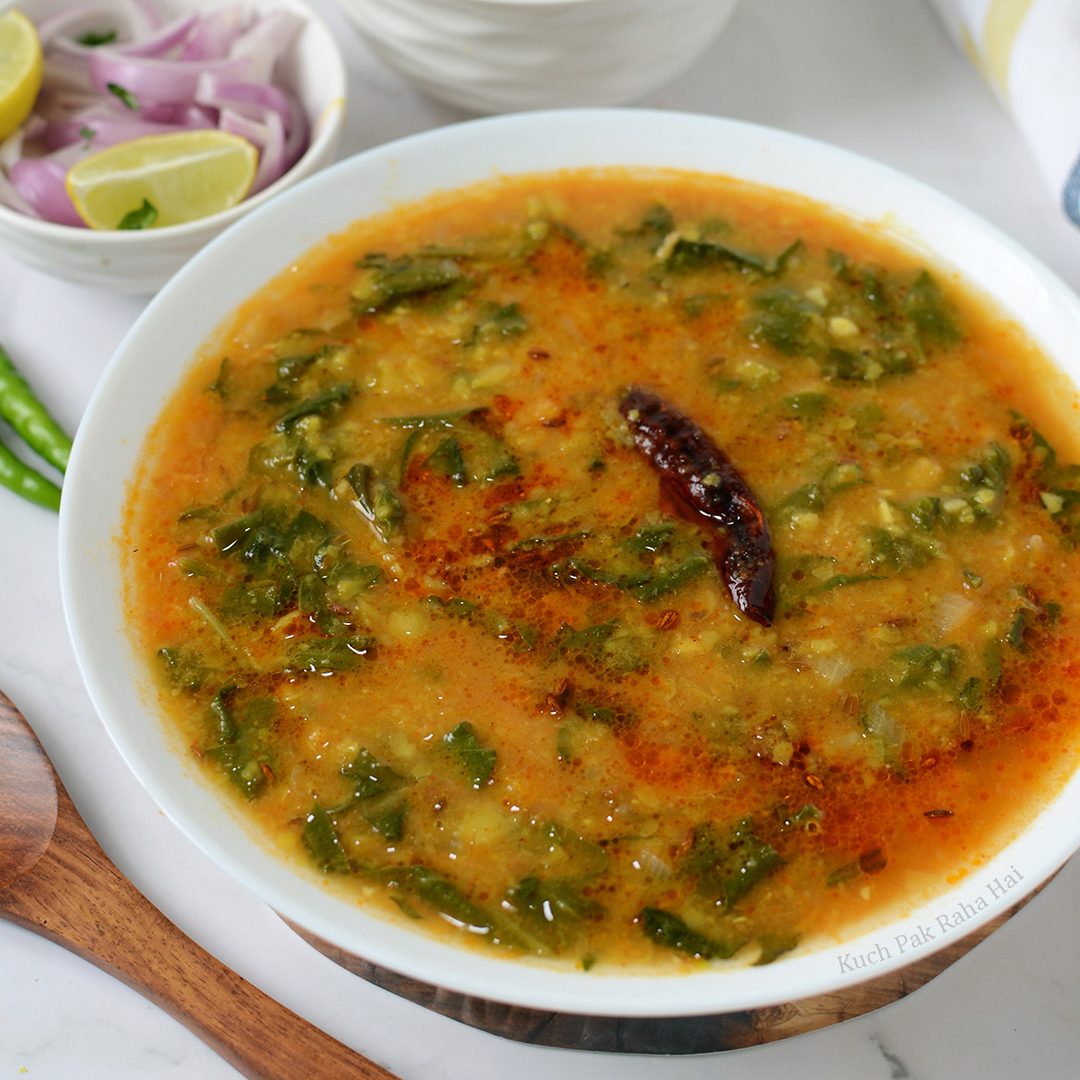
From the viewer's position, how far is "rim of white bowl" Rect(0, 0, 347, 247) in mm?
4035

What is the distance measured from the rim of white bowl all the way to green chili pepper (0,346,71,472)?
0.53 meters

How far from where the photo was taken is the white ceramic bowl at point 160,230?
13.3 ft

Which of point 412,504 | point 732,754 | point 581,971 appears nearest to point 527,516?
point 412,504

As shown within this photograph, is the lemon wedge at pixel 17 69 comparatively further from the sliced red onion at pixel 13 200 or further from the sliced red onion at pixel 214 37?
the sliced red onion at pixel 214 37

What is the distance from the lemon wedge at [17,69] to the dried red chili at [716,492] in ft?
8.46

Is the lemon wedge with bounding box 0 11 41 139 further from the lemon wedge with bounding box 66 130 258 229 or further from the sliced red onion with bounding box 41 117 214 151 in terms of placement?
the lemon wedge with bounding box 66 130 258 229

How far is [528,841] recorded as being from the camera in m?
2.89

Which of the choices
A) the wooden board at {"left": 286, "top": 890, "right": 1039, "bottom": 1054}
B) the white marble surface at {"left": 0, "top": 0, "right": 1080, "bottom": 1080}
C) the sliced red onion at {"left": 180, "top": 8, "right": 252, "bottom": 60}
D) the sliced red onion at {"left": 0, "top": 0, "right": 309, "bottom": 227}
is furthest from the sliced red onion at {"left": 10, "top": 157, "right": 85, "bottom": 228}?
the wooden board at {"left": 286, "top": 890, "right": 1039, "bottom": 1054}

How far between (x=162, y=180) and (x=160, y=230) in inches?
12.0

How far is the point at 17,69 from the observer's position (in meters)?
4.47

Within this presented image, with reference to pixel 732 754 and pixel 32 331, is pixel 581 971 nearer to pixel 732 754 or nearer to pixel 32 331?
pixel 732 754

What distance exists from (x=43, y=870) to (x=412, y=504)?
1.40m

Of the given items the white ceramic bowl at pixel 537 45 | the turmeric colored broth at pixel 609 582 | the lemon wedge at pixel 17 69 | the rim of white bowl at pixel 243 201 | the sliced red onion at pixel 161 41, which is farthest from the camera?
the sliced red onion at pixel 161 41

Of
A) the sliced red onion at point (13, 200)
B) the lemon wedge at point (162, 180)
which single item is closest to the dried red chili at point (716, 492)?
the lemon wedge at point (162, 180)
